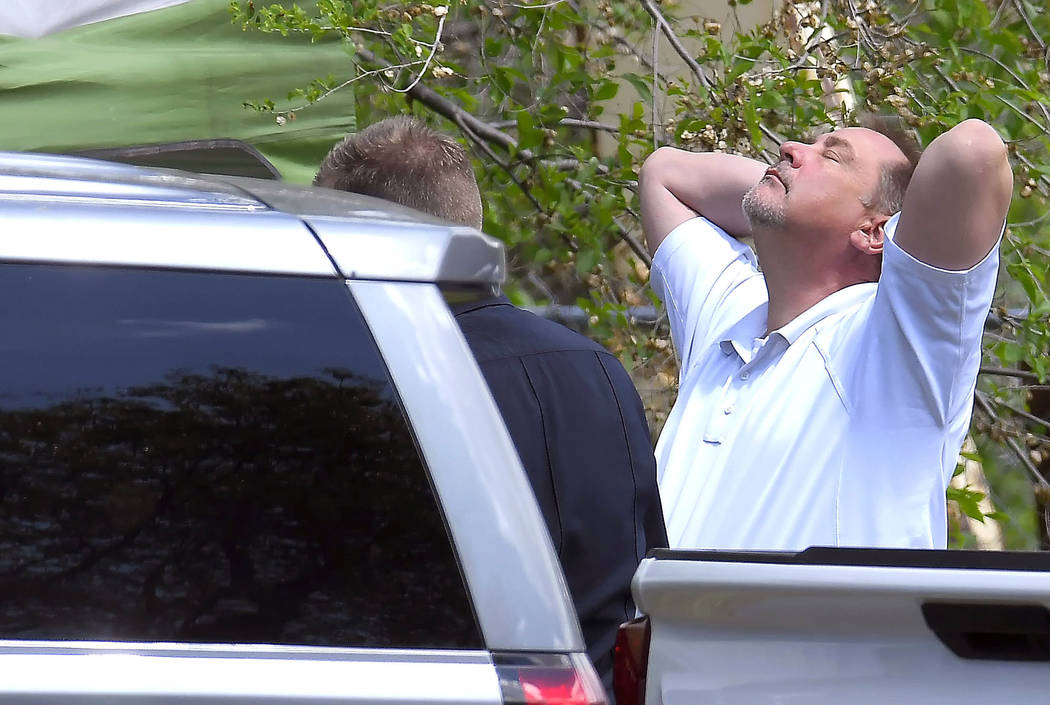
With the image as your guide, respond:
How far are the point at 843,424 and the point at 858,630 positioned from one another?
1.08 metres

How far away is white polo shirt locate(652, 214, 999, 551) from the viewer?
2.28 meters

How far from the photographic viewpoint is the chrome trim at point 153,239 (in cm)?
132

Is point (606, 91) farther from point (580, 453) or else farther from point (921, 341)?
point (580, 453)

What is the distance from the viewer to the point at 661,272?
10.4ft

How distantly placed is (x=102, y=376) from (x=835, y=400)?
4.88 ft

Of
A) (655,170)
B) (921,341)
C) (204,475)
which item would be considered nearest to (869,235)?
(921,341)

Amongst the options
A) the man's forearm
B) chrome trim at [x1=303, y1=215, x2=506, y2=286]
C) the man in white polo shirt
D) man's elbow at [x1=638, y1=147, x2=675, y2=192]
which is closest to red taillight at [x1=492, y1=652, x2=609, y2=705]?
chrome trim at [x1=303, y1=215, x2=506, y2=286]

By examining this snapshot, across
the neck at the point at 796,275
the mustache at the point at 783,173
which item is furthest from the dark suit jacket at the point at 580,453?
the mustache at the point at 783,173

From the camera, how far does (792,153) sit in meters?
2.82

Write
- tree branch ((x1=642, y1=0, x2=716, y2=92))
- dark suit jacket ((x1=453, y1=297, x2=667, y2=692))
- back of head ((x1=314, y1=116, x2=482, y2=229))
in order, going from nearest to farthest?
dark suit jacket ((x1=453, y1=297, x2=667, y2=692)), back of head ((x1=314, y1=116, x2=482, y2=229)), tree branch ((x1=642, y1=0, x2=716, y2=92))

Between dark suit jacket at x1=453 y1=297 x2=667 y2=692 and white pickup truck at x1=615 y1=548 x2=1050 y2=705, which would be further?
dark suit jacket at x1=453 y1=297 x2=667 y2=692

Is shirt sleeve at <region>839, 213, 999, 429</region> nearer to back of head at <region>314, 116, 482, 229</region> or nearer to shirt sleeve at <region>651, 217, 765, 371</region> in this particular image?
shirt sleeve at <region>651, 217, 765, 371</region>

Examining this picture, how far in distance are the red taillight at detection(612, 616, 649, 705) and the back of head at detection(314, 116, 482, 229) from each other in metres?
1.06

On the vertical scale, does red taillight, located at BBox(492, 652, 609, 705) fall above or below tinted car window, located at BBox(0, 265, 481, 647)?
below
